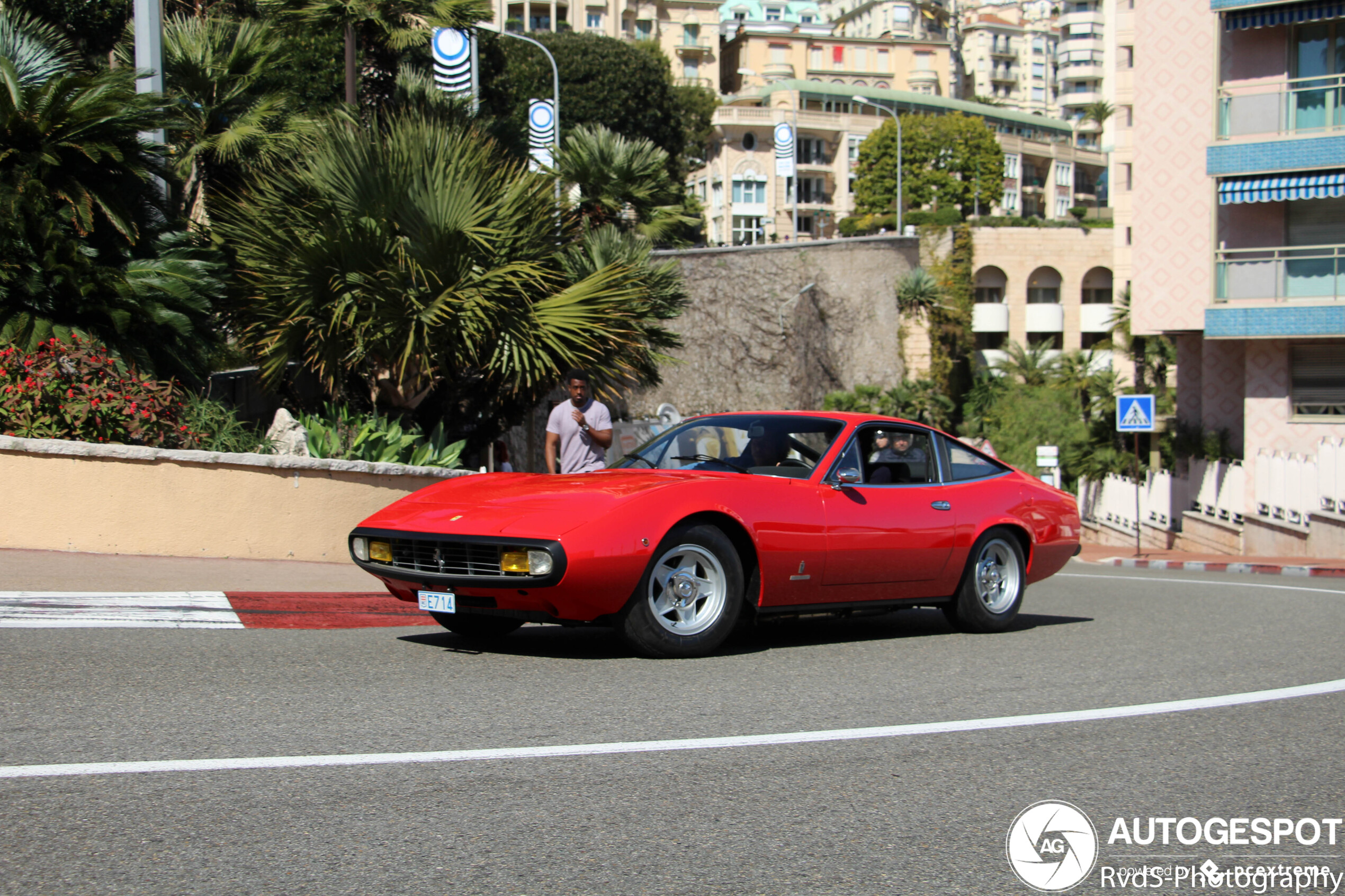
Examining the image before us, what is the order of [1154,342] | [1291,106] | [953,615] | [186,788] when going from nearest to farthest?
[186,788], [953,615], [1291,106], [1154,342]

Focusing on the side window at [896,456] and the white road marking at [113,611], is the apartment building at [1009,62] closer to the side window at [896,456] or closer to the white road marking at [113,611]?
the side window at [896,456]

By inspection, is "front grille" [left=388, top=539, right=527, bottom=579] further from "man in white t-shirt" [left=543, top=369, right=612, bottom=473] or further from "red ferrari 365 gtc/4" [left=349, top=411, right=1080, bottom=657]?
"man in white t-shirt" [left=543, top=369, right=612, bottom=473]

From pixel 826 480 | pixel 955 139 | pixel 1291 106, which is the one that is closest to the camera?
pixel 826 480

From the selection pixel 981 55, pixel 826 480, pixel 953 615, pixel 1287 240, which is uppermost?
pixel 981 55

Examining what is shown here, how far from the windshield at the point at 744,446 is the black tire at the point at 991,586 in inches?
54.0

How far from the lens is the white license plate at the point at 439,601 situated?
675cm

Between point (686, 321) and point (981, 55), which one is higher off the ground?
point (981, 55)

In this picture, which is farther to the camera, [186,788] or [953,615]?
[953,615]

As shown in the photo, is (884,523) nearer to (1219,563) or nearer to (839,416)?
(839,416)

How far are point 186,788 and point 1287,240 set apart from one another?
93.4 feet

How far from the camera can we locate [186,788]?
161 inches

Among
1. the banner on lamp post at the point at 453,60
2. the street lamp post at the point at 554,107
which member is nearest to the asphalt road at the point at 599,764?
the street lamp post at the point at 554,107

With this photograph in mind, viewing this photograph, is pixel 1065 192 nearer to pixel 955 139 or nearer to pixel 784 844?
pixel 955 139

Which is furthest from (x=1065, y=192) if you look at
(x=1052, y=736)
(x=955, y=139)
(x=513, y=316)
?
(x=1052, y=736)
